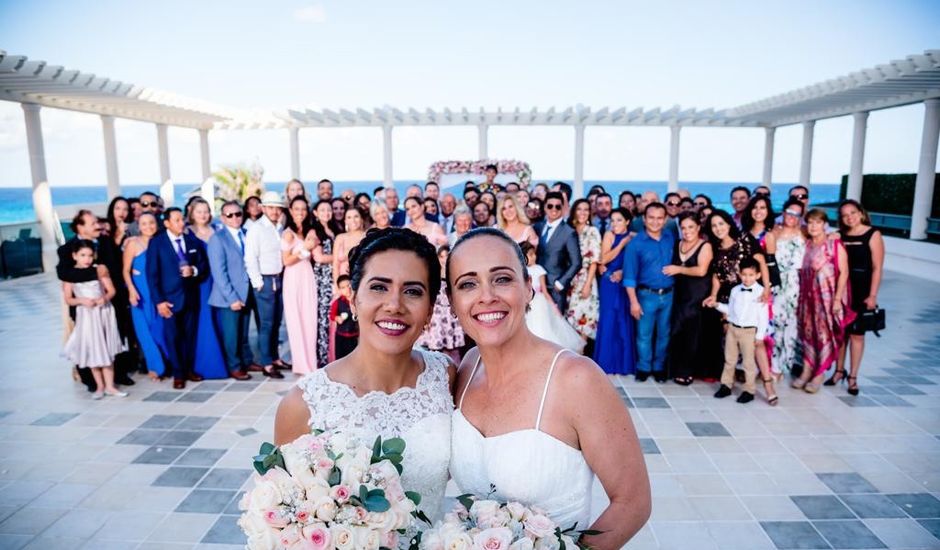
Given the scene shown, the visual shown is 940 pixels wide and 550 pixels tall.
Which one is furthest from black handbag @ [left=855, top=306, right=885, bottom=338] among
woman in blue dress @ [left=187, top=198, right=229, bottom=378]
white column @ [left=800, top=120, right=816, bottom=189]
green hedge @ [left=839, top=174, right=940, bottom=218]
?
green hedge @ [left=839, top=174, right=940, bottom=218]

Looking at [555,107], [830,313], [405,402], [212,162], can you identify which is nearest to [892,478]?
[830,313]

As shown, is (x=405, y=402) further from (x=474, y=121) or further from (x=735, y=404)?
(x=474, y=121)

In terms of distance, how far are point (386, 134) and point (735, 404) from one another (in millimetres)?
14353

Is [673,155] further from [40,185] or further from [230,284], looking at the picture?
[40,185]

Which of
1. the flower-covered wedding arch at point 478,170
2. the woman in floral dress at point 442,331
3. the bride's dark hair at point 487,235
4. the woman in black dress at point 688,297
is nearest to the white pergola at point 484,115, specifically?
the flower-covered wedding arch at point 478,170

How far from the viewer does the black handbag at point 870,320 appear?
5.71m

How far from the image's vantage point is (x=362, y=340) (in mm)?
1985

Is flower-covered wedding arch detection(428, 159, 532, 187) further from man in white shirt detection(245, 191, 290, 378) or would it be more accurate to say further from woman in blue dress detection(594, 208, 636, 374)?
man in white shirt detection(245, 191, 290, 378)

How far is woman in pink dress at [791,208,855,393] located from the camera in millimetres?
5762

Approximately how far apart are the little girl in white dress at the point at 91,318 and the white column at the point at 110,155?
37.0 feet

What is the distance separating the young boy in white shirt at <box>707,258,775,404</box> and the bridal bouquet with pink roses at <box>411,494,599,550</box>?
4.79 metres

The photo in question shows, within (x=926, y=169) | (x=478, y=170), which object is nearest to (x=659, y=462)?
(x=478, y=170)

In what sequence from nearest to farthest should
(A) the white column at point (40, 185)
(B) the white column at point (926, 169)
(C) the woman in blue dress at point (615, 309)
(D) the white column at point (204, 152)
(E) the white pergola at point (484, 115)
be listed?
(C) the woman in blue dress at point (615, 309) → (E) the white pergola at point (484, 115) → (A) the white column at point (40, 185) → (B) the white column at point (926, 169) → (D) the white column at point (204, 152)

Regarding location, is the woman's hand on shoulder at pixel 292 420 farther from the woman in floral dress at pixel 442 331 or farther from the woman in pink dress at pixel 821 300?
the woman in pink dress at pixel 821 300
